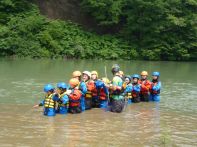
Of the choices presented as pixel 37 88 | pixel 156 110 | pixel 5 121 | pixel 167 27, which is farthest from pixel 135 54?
pixel 5 121

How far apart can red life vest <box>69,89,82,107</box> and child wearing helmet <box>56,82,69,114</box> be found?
153 mm

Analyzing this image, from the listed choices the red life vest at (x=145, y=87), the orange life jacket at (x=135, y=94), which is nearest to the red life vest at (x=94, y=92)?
the orange life jacket at (x=135, y=94)

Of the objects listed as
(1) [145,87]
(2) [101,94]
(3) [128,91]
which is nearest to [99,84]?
(2) [101,94]

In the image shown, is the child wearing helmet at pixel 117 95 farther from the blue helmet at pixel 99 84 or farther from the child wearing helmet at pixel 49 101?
the child wearing helmet at pixel 49 101

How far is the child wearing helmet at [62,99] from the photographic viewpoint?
12039 mm

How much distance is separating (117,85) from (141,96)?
2546mm

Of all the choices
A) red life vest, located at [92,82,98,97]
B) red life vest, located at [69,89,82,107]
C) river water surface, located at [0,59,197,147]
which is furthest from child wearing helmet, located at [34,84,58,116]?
red life vest, located at [92,82,98,97]

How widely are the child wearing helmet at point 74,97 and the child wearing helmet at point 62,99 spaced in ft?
0.52

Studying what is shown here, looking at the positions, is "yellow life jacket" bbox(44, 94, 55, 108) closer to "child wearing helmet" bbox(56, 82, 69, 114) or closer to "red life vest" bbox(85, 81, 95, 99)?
"child wearing helmet" bbox(56, 82, 69, 114)

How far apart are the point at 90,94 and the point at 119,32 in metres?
21.4

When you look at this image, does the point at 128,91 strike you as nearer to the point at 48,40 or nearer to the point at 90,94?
the point at 90,94

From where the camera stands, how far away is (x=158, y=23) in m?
32.5

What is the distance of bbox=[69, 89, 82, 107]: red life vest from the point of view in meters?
12.3

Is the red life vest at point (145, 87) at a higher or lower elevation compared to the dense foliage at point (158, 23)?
lower
